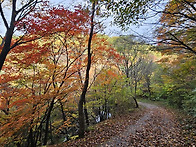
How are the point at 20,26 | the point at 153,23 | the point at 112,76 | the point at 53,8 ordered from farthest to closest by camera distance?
the point at 112,76 → the point at 53,8 → the point at 20,26 → the point at 153,23

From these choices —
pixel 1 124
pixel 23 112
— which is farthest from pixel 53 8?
pixel 1 124

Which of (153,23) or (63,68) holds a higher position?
(153,23)

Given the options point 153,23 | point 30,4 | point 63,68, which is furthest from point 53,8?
point 153,23

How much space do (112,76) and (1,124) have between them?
26.8 feet

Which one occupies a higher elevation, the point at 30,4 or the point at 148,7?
the point at 30,4

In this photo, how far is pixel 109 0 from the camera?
101 inches

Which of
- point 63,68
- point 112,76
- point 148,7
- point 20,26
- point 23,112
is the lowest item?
point 23,112

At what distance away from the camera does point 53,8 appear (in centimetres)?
529

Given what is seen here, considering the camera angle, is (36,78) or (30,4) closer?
(30,4)

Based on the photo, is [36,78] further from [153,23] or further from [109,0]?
[153,23]

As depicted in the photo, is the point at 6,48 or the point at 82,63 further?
the point at 82,63

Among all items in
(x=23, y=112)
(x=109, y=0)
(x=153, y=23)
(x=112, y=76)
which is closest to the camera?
(x=109, y=0)

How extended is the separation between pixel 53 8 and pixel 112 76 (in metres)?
6.45

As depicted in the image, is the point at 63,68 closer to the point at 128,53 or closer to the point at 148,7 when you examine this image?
the point at 148,7
